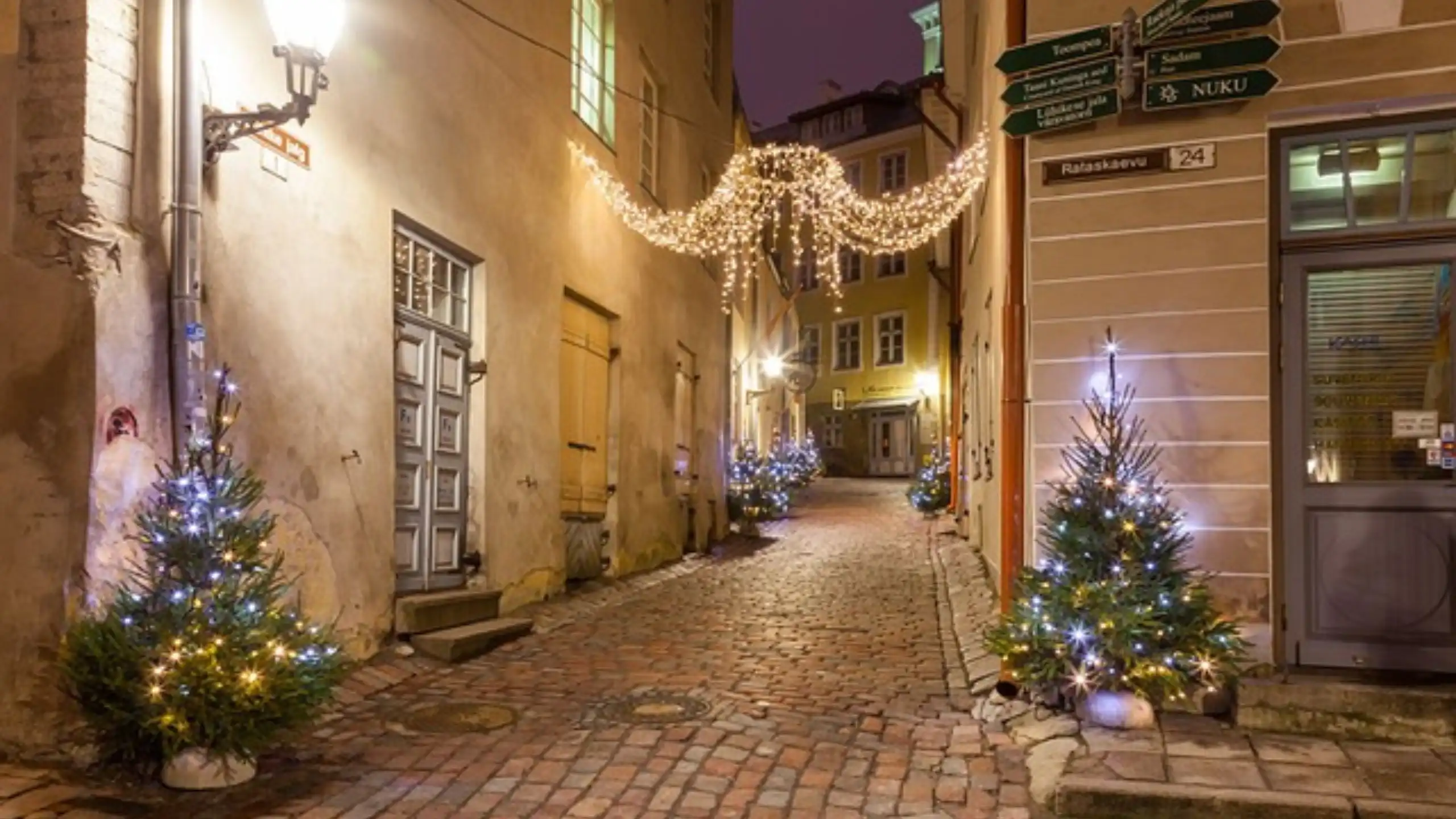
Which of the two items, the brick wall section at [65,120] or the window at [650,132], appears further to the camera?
the window at [650,132]

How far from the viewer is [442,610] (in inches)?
293

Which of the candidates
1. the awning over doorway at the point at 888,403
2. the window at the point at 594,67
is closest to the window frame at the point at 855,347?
the awning over doorway at the point at 888,403

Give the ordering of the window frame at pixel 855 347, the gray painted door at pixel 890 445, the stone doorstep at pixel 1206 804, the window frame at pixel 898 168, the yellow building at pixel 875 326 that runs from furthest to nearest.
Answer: the window frame at pixel 855 347 < the window frame at pixel 898 168 < the gray painted door at pixel 890 445 < the yellow building at pixel 875 326 < the stone doorstep at pixel 1206 804

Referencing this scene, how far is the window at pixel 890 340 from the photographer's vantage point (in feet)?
118

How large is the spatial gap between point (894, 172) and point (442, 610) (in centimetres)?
3189

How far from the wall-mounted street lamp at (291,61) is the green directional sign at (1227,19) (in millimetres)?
4412

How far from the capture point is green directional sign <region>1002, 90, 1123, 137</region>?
593 centimetres

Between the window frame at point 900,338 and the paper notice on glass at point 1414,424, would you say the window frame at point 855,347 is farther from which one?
the paper notice on glass at point 1414,424

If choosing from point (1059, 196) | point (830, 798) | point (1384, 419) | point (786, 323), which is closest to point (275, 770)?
point (830, 798)

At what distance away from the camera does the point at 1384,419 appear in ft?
18.6

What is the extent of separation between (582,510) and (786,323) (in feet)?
72.3

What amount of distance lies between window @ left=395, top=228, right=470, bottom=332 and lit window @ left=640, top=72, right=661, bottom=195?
487 centimetres

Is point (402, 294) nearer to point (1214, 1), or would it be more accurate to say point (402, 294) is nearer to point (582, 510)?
point (582, 510)

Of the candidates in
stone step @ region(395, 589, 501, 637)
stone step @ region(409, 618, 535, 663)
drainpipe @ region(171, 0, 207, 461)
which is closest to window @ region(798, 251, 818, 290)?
stone step @ region(395, 589, 501, 637)
